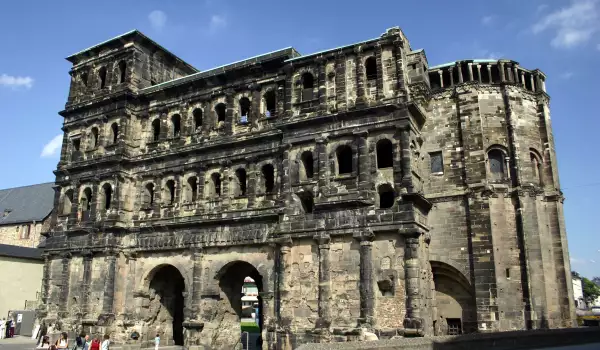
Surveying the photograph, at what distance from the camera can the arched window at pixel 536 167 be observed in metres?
25.6

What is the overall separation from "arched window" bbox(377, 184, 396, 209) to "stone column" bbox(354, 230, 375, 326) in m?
2.04

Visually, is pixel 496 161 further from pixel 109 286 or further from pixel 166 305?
pixel 109 286

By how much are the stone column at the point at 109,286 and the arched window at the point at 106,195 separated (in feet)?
11.2

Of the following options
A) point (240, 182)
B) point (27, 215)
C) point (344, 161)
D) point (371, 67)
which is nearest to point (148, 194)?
point (240, 182)

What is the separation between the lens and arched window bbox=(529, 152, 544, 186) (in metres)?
25.6

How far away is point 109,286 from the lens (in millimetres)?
29094

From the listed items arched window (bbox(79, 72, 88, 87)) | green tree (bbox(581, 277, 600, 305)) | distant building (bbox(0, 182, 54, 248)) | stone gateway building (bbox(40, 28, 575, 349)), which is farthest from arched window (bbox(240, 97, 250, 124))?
green tree (bbox(581, 277, 600, 305))

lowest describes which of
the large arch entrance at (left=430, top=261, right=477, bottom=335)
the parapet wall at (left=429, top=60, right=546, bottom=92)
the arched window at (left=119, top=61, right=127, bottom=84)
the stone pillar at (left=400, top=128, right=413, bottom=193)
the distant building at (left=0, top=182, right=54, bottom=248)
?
the large arch entrance at (left=430, top=261, right=477, bottom=335)

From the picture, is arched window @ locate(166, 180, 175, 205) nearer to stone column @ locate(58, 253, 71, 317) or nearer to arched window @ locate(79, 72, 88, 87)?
stone column @ locate(58, 253, 71, 317)

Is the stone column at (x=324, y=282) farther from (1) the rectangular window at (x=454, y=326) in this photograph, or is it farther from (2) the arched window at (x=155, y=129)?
(2) the arched window at (x=155, y=129)

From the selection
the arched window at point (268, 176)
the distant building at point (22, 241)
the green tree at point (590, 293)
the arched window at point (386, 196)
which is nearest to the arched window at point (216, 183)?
the arched window at point (268, 176)

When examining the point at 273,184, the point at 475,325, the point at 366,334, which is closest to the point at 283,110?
the point at 273,184

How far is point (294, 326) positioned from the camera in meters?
23.4

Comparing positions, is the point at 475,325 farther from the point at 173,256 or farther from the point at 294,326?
the point at 173,256
